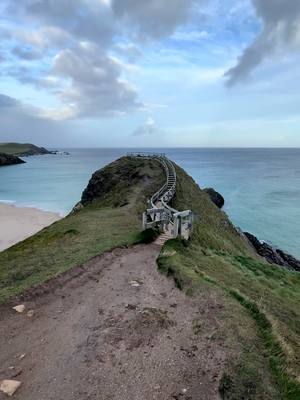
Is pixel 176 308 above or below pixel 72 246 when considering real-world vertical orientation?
above

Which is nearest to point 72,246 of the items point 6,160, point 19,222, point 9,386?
point 9,386

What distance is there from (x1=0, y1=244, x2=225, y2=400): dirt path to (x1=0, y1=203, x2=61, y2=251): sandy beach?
2803 centimetres

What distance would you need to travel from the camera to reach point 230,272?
16.8 metres

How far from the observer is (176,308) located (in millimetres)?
11250

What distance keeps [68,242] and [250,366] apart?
1546 centimetres

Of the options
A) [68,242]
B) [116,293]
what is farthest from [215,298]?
[68,242]

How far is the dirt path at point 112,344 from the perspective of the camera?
772 cm

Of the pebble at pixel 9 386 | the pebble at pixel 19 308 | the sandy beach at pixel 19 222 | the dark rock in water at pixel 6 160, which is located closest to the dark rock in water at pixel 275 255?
the sandy beach at pixel 19 222

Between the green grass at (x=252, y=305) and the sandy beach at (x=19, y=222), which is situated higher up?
the green grass at (x=252, y=305)

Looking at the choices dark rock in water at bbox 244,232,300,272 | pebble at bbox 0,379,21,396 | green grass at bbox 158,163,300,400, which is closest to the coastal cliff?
green grass at bbox 158,163,300,400

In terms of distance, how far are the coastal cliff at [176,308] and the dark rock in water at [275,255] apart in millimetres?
17138

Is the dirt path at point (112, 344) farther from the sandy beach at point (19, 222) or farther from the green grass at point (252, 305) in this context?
the sandy beach at point (19, 222)

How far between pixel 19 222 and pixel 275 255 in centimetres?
3454

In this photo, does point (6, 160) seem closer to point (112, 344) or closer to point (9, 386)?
point (112, 344)
